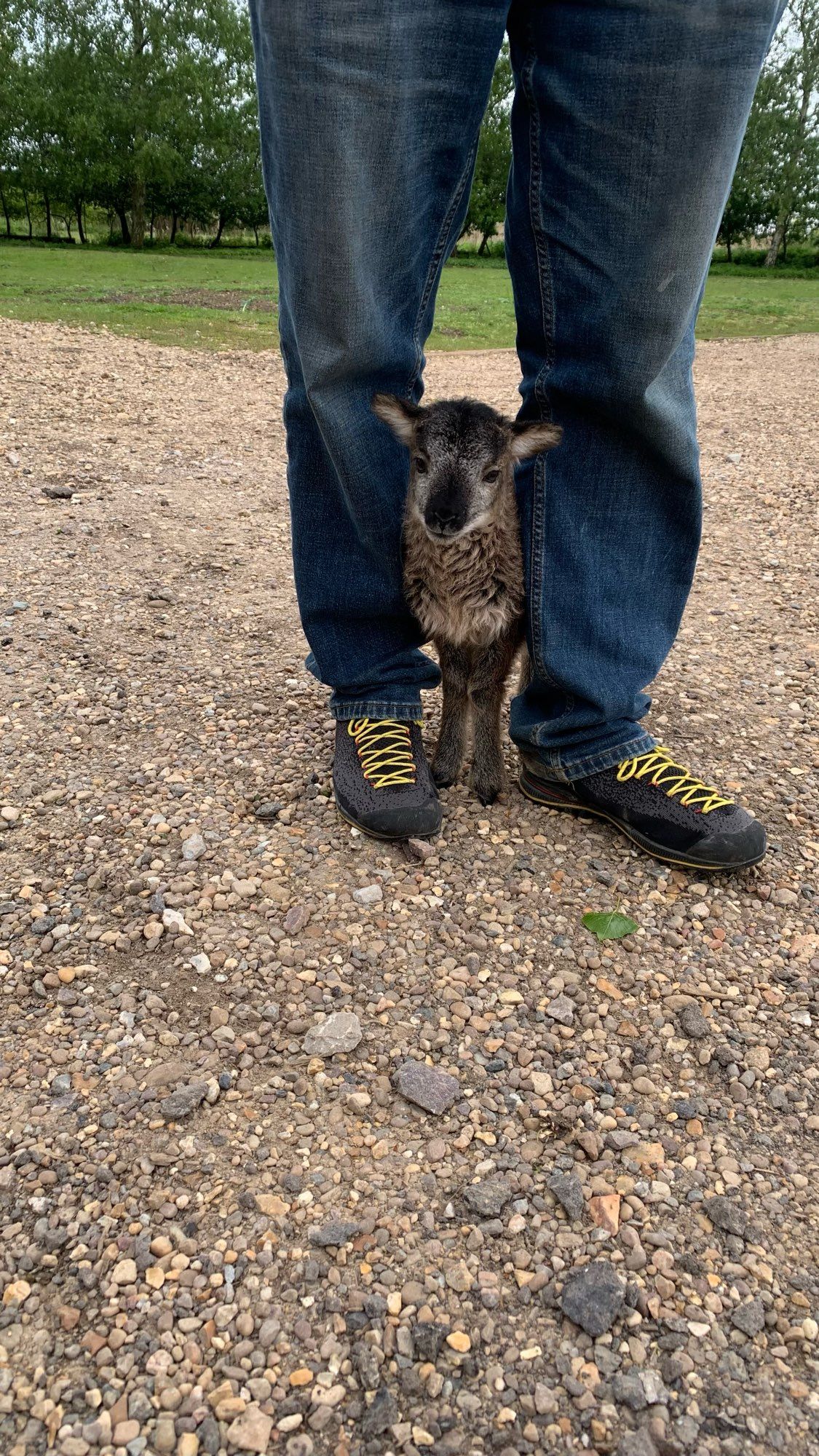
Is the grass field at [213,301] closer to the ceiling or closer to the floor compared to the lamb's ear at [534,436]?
closer to the floor

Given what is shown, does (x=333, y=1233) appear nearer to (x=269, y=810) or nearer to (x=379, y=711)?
(x=269, y=810)

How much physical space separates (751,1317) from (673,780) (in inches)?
61.8

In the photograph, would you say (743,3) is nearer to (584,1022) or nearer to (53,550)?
(584,1022)

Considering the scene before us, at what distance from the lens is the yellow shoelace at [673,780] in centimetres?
301

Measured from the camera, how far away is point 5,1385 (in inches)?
65.0

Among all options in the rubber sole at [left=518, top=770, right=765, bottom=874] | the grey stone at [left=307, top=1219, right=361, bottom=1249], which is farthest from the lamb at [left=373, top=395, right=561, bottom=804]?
the grey stone at [left=307, top=1219, right=361, bottom=1249]

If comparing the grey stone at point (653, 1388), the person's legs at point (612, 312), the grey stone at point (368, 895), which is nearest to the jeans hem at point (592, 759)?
the person's legs at point (612, 312)

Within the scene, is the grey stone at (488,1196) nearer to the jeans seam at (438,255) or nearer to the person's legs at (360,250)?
the person's legs at (360,250)

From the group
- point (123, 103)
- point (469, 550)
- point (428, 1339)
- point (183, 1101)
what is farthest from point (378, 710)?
point (123, 103)

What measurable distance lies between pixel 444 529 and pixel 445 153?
0.98 meters

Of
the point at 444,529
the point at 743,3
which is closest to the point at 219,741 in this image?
the point at 444,529

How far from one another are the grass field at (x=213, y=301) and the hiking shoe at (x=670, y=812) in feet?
32.9

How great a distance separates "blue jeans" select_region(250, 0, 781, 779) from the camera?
93.2 inches

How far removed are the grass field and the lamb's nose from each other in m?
9.72
